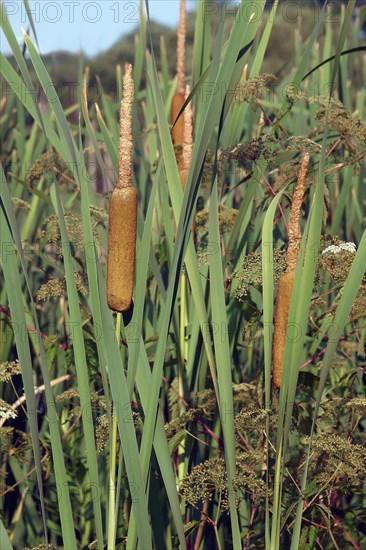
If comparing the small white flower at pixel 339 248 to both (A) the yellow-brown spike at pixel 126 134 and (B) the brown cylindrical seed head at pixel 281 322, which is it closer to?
(B) the brown cylindrical seed head at pixel 281 322

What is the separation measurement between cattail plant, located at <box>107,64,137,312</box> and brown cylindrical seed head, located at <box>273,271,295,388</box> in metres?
0.23

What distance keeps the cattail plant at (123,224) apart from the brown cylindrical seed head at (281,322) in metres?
0.23

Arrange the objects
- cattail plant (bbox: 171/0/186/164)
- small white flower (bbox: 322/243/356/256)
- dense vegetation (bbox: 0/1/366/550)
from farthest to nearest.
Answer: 1. cattail plant (bbox: 171/0/186/164)
2. small white flower (bbox: 322/243/356/256)
3. dense vegetation (bbox: 0/1/366/550)

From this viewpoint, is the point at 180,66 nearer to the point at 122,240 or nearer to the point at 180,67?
the point at 180,67

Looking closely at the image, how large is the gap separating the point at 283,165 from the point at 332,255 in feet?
1.11

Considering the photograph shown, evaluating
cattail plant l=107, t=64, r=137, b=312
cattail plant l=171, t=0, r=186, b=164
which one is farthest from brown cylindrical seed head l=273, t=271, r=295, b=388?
cattail plant l=171, t=0, r=186, b=164

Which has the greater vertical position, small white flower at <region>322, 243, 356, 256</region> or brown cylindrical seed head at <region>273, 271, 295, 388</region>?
small white flower at <region>322, 243, 356, 256</region>

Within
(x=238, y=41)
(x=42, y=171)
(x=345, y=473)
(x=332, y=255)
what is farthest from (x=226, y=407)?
(x=42, y=171)

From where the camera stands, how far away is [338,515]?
1.70 meters

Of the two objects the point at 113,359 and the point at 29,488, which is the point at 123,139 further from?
the point at 29,488

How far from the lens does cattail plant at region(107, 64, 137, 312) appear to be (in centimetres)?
109

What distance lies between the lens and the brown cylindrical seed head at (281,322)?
1.15 meters

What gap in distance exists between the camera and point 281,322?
1155 mm

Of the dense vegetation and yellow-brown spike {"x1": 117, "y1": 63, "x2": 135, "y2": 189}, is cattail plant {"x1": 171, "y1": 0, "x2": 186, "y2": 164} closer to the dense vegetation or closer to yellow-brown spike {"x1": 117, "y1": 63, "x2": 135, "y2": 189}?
the dense vegetation
